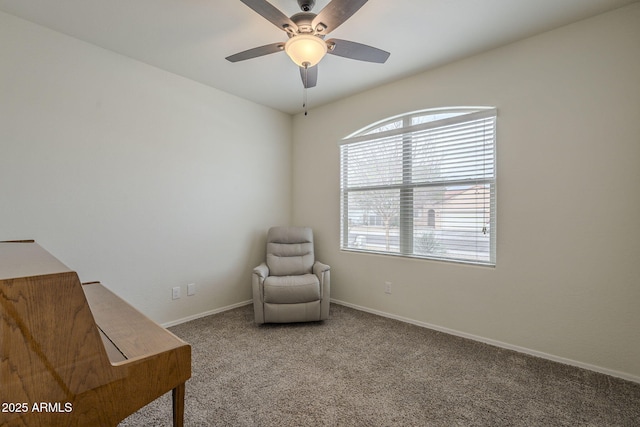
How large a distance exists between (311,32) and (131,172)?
2.07m

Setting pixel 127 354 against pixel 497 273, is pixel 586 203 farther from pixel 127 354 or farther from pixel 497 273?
pixel 127 354

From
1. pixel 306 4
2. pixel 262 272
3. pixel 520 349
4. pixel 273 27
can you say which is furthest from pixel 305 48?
pixel 520 349

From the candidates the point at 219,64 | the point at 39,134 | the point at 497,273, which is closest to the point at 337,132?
the point at 219,64

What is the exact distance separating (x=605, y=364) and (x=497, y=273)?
0.87 m

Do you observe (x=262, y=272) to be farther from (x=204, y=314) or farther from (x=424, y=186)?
(x=424, y=186)

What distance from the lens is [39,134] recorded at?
2217 millimetres

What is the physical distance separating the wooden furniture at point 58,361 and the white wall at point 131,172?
1.69 meters

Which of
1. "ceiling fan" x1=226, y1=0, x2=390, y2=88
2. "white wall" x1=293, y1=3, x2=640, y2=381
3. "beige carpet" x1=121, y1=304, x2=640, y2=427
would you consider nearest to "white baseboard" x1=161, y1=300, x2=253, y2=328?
"beige carpet" x1=121, y1=304, x2=640, y2=427

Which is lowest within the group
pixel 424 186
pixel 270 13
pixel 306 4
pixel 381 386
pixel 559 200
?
pixel 381 386

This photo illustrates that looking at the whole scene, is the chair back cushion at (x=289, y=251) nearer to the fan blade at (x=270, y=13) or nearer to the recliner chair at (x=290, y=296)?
the recliner chair at (x=290, y=296)

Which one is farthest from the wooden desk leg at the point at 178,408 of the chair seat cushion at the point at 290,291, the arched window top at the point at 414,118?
the arched window top at the point at 414,118

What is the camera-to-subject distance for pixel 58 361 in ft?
2.53

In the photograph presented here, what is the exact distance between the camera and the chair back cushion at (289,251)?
3381 mm

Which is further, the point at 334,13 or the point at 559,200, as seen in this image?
the point at 559,200
